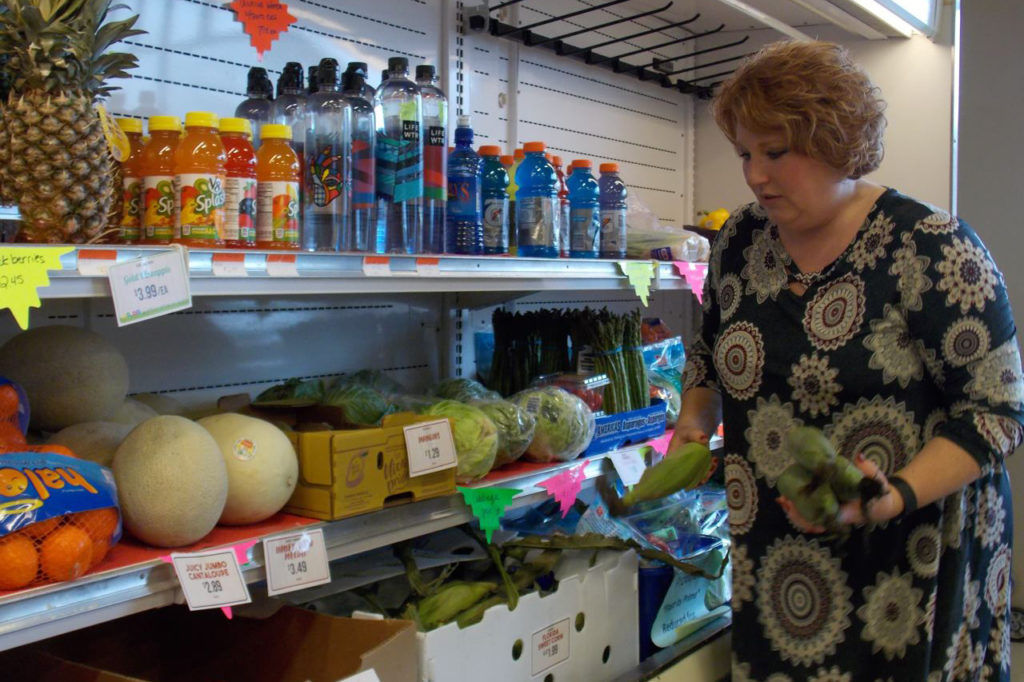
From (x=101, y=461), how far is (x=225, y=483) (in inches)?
8.5

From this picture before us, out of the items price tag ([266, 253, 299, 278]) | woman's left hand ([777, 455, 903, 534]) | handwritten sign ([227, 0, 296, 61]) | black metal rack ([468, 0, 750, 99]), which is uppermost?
black metal rack ([468, 0, 750, 99])

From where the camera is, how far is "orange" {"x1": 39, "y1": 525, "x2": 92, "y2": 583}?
1.34 m

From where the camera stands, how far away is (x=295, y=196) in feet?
5.90

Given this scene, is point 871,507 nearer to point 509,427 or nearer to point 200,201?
point 509,427

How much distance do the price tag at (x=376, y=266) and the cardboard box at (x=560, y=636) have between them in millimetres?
683

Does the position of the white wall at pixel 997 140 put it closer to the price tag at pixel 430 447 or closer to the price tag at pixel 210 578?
the price tag at pixel 430 447

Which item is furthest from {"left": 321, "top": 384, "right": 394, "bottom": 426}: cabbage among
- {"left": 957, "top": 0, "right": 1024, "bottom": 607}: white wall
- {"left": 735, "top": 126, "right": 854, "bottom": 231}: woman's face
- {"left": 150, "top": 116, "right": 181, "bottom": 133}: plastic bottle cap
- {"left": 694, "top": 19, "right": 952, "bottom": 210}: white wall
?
{"left": 957, "top": 0, "right": 1024, "bottom": 607}: white wall

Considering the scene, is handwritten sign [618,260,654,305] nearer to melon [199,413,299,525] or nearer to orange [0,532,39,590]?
melon [199,413,299,525]

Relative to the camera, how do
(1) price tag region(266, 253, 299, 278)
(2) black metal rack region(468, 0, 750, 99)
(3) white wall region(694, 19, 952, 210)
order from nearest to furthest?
(1) price tag region(266, 253, 299, 278) → (2) black metal rack region(468, 0, 750, 99) → (3) white wall region(694, 19, 952, 210)

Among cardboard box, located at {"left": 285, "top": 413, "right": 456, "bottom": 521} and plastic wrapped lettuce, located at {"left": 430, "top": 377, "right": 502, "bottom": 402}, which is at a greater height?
plastic wrapped lettuce, located at {"left": 430, "top": 377, "right": 502, "bottom": 402}

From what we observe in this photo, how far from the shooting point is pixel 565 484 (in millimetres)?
2295

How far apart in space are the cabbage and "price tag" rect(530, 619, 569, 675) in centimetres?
60

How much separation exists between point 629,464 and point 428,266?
891 millimetres

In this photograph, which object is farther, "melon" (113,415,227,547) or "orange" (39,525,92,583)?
"melon" (113,415,227,547)
